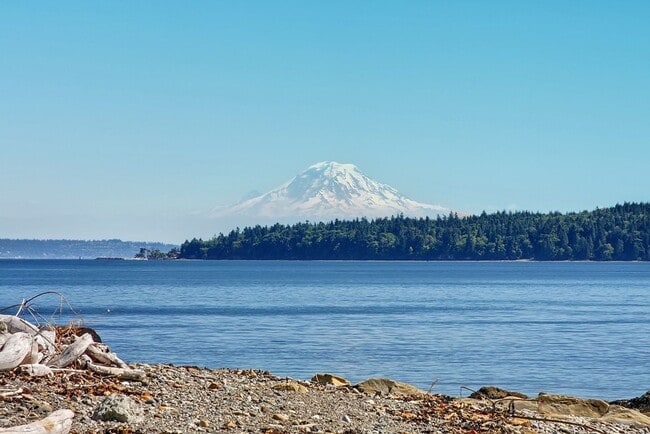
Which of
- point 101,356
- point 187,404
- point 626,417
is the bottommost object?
point 626,417

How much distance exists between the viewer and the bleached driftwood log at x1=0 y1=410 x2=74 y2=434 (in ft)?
38.8

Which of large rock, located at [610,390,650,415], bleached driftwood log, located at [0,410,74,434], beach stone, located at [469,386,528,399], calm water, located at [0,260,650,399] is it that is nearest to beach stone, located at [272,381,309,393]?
bleached driftwood log, located at [0,410,74,434]

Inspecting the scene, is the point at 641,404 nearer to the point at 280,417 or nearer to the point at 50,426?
the point at 280,417

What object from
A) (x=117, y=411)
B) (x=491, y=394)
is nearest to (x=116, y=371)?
(x=117, y=411)

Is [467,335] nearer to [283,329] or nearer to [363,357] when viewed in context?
[283,329]

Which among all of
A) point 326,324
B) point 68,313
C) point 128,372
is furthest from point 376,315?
point 128,372

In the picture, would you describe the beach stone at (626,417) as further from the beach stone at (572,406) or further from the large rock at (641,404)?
the large rock at (641,404)

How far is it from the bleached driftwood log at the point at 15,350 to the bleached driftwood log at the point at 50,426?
2.80 metres

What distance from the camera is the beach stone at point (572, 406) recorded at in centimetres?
2022

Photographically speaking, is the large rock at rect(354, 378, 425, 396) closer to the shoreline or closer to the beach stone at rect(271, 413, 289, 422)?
the shoreline

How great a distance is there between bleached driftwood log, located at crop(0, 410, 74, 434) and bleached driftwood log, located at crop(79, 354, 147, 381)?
10.4 feet

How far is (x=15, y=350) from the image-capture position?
15.4 meters

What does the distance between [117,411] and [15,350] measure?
109 inches

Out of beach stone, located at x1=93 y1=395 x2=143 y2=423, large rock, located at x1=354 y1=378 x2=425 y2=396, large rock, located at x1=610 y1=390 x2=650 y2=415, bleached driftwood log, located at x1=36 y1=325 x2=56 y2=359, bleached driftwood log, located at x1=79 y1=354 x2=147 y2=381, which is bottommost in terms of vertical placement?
large rock, located at x1=610 y1=390 x2=650 y2=415
